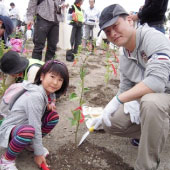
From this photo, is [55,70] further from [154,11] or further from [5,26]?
[154,11]

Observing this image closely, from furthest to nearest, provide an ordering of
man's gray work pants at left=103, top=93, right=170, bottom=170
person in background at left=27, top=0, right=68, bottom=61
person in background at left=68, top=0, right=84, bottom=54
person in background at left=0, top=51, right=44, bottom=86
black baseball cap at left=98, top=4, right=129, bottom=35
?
person in background at left=68, top=0, right=84, bottom=54 → person in background at left=27, top=0, right=68, bottom=61 → person in background at left=0, top=51, right=44, bottom=86 → black baseball cap at left=98, top=4, right=129, bottom=35 → man's gray work pants at left=103, top=93, right=170, bottom=170

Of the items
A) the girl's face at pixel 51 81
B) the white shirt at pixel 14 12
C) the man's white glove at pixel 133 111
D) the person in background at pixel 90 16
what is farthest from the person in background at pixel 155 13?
the white shirt at pixel 14 12

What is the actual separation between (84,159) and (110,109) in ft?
1.39

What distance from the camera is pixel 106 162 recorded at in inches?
56.7

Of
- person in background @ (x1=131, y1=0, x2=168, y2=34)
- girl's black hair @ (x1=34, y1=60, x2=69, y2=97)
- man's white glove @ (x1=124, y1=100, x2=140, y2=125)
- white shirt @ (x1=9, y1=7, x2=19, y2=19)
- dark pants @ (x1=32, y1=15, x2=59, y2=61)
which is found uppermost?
white shirt @ (x1=9, y1=7, x2=19, y2=19)

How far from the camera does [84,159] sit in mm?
1448

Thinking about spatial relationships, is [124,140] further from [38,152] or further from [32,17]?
[32,17]

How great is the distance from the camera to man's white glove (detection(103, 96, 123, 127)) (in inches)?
53.2

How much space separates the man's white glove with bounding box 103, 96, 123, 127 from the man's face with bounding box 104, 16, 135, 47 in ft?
1.29

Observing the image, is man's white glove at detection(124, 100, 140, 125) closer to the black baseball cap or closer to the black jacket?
the black baseball cap

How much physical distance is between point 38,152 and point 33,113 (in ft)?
0.84

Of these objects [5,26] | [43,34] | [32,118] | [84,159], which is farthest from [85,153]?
[43,34]

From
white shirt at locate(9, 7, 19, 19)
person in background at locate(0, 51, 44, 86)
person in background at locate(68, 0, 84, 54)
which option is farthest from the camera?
white shirt at locate(9, 7, 19, 19)

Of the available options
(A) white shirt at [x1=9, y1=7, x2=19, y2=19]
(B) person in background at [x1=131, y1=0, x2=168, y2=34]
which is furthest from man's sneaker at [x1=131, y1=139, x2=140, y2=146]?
(A) white shirt at [x1=9, y1=7, x2=19, y2=19]
